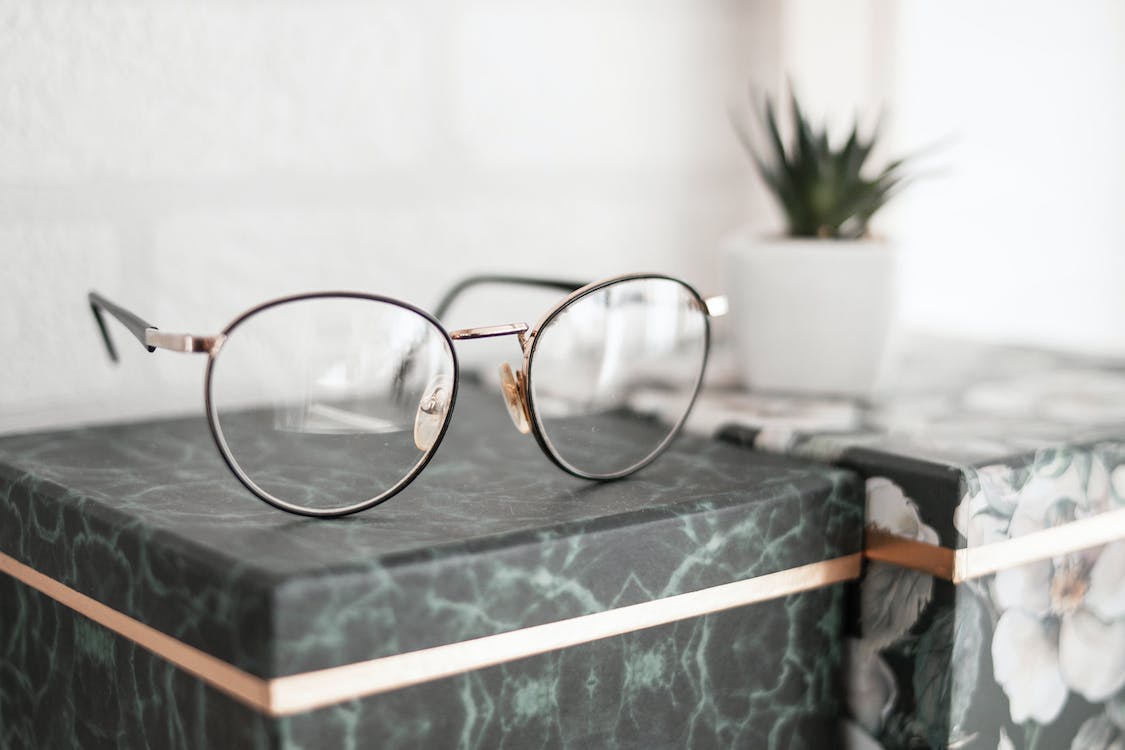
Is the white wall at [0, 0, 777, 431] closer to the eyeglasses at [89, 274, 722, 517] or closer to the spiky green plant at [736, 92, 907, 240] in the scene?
the eyeglasses at [89, 274, 722, 517]

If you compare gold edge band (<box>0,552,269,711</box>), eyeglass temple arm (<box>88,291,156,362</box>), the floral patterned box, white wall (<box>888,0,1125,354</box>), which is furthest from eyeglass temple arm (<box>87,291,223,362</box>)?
white wall (<box>888,0,1125,354</box>)

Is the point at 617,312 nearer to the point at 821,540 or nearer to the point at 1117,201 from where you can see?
the point at 821,540

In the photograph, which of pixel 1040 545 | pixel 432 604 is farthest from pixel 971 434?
pixel 432 604

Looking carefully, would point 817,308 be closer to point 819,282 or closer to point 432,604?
point 819,282

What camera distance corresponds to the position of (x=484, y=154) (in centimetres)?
79

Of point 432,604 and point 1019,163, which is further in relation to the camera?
point 1019,163

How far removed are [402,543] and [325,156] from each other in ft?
1.26


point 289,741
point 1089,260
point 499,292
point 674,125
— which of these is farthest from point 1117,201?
point 289,741

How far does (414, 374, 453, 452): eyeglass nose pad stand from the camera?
474 mm

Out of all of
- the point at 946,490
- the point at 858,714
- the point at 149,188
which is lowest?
the point at 858,714

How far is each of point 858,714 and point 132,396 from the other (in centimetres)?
43

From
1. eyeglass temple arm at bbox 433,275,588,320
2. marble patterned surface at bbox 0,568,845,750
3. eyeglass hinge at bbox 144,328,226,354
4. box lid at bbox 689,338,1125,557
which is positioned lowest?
marble patterned surface at bbox 0,568,845,750

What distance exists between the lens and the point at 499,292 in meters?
0.82

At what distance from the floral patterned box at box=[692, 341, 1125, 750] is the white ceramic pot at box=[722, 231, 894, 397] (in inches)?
2.7
